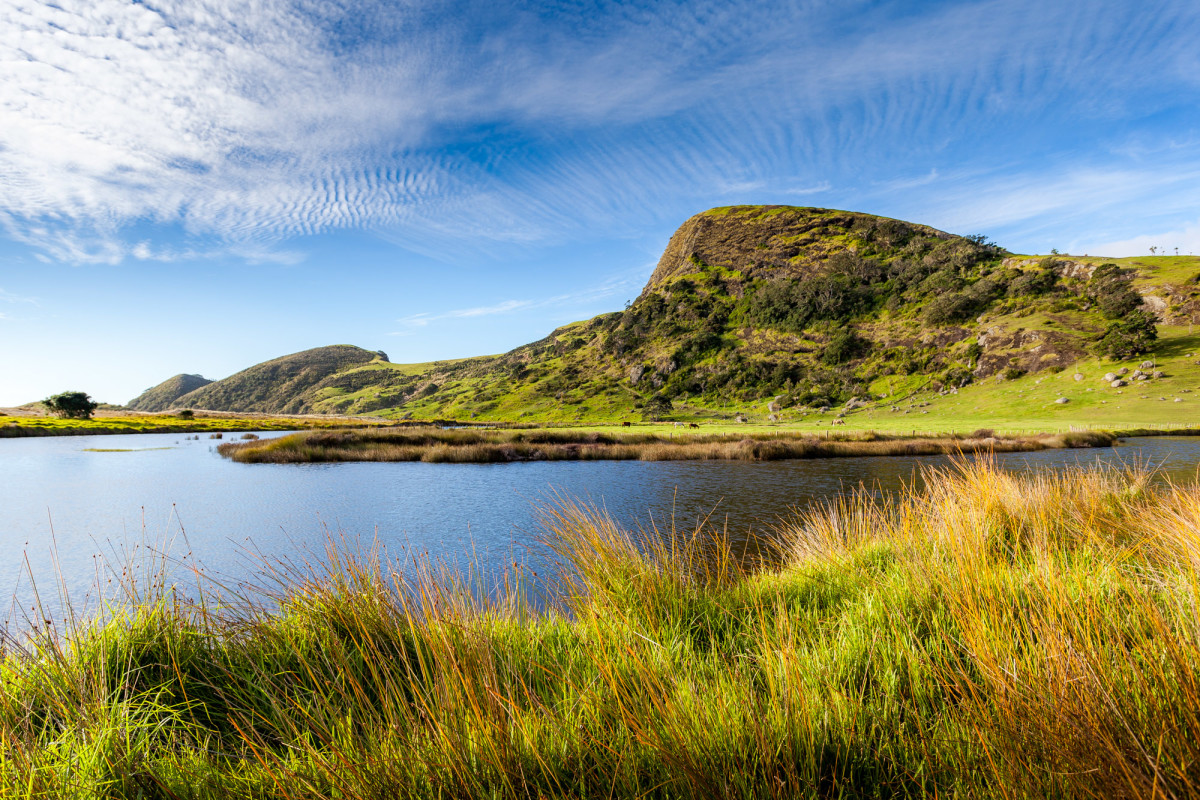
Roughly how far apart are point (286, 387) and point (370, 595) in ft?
707

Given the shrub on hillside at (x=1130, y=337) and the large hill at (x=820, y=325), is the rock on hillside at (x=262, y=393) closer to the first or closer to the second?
the large hill at (x=820, y=325)

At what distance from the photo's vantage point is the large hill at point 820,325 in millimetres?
55781

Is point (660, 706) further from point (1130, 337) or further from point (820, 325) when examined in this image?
point (820, 325)

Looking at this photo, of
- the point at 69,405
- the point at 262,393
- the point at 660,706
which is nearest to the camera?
the point at 660,706

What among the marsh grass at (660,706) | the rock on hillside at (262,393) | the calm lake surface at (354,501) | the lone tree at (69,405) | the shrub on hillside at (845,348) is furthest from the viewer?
the rock on hillside at (262,393)

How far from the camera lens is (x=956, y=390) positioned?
5600 cm

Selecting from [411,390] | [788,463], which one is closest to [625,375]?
[788,463]

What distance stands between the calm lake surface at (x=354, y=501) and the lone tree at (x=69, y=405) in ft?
148

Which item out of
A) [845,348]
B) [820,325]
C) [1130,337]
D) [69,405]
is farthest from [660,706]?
[820,325]

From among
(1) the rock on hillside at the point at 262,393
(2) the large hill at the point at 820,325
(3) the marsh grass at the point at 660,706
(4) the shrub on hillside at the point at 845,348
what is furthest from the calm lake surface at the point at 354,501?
(1) the rock on hillside at the point at 262,393

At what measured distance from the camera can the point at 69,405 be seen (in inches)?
2483

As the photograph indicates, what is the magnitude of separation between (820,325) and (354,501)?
87738 mm

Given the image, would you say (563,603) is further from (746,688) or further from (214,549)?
(214,549)

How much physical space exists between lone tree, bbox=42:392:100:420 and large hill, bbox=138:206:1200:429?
52.7 m
